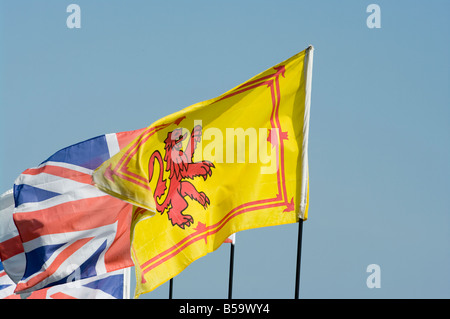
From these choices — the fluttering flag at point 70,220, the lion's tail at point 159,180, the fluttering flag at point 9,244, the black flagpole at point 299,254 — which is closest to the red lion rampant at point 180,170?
the lion's tail at point 159,180

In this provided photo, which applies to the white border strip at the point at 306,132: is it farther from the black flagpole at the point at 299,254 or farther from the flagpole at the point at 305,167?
the black flagpole at the point at 299,254

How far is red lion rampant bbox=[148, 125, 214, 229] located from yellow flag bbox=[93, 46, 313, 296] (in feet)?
0.06

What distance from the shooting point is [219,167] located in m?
20.6

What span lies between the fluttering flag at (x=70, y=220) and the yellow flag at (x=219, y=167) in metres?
3.61

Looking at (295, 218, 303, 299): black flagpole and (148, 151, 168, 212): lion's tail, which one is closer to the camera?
(295, 218, 303, 299): black flagpole

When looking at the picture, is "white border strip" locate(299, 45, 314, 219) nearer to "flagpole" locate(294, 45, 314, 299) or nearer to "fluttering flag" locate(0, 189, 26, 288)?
"flagpole" locate(294, 45, 314, 299)

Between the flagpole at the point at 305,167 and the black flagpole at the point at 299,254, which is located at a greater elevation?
the flagpole at the point at 305,167

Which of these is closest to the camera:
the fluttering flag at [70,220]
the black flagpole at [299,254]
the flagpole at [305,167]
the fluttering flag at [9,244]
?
Answer: the black flagpole at [299,254]

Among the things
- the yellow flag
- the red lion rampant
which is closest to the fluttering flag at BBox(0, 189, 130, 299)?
the yellow flag

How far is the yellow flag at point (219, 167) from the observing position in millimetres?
20109

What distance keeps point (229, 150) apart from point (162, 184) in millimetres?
1510

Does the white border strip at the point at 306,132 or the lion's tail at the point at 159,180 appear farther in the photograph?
the lion's tail at the point at 159,180

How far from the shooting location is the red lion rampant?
67.8 ft

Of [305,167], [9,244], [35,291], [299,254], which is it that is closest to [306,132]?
[305,167]
